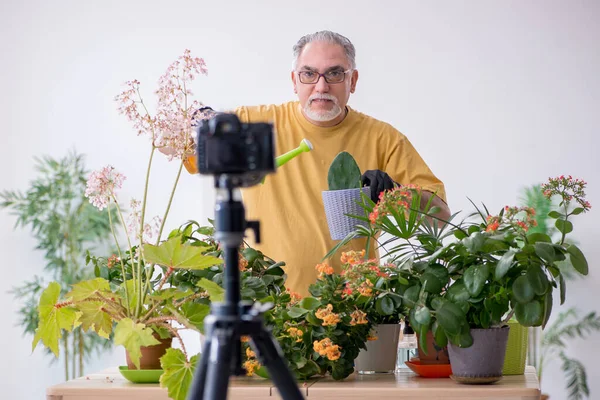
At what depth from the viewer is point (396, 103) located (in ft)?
17.4

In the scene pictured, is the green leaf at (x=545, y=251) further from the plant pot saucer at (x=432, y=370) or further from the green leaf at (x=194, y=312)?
the green leaf at (x=194, y=312)

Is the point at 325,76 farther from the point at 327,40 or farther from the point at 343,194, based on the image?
the point at 343,194

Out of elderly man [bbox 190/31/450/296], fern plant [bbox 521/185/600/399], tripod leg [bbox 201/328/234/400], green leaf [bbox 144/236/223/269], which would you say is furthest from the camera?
fern plant [bbox 521/185/600/399]

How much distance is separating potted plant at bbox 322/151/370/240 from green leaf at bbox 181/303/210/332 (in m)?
0.46

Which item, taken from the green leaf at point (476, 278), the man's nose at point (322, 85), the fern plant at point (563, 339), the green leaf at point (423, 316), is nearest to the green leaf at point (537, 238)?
the green leaf at point (476, 278)

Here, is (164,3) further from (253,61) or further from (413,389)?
(413,389)

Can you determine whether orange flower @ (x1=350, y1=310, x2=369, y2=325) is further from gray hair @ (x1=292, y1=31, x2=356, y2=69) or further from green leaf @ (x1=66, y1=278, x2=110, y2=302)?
gray hair @ (x1=292, y1=31, x2=356, y2=69)

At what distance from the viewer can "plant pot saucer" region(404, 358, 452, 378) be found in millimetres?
1616

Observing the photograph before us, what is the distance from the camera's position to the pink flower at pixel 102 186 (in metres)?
1.57

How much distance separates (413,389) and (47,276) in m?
4.46

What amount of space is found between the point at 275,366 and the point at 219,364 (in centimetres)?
8

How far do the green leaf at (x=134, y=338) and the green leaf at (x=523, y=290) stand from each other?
674 mm

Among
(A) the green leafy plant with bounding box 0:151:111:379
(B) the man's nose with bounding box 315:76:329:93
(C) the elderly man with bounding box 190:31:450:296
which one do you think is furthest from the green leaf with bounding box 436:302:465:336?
(A) the green leafy plant with bounding box 0:151:111:379

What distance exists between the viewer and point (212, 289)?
153cm
